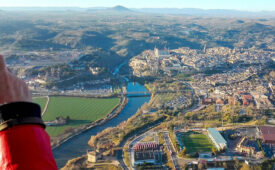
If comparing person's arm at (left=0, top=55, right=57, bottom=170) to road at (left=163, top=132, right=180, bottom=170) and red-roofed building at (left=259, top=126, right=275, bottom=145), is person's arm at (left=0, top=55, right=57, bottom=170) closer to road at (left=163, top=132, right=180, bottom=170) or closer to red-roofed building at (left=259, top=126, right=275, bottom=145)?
road at (left=163, top=132, right=180, bottom=170)

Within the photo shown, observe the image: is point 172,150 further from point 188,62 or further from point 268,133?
point 188,62

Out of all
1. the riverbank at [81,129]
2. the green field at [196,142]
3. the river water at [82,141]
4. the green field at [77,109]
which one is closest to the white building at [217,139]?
the green field at [196,142]

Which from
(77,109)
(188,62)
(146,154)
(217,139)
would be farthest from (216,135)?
(188,62)

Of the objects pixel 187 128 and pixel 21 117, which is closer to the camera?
pixel 21 117

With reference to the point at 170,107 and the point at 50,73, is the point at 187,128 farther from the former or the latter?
the point at 50,73

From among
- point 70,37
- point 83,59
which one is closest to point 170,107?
point 83,59

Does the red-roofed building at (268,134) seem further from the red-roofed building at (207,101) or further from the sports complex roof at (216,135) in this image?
the red-roofed building at (207,101)

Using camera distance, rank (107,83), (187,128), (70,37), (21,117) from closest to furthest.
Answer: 1. (21,117)
2. (187,128)
3. (107,83)
4. (70,37)
